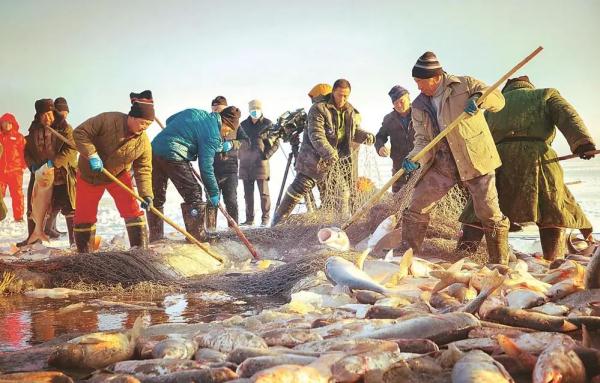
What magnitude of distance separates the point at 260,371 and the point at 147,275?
4.02 meters

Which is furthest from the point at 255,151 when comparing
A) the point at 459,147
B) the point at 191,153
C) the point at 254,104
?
the point at 459,147

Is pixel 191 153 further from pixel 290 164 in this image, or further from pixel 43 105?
pixel 290 164

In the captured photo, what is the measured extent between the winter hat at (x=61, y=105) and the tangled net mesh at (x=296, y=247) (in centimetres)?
307

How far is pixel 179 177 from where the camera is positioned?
8.44m

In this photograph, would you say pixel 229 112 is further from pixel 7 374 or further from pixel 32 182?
pixel 7 374

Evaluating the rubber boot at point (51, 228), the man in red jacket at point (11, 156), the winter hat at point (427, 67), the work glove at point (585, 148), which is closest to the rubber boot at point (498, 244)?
the work glove at point (585, 148)

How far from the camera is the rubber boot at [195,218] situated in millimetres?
8531

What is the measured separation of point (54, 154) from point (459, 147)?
20.2 ft

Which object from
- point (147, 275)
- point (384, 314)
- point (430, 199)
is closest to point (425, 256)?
point (430, 199)

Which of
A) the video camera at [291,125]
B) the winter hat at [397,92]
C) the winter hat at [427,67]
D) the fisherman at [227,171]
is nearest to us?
the winter hat at [427,67]

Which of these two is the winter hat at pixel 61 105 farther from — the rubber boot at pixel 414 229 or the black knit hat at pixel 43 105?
the rubber boot at pixel 414 229

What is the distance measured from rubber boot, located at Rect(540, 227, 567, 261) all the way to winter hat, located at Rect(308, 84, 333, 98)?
3972 millimetres

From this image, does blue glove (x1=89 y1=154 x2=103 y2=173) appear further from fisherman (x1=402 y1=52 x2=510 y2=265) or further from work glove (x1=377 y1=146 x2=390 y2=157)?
work glove (x1=377 y1=146 x2=390 y2=157)

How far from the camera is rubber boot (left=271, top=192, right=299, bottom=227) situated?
9.61m
